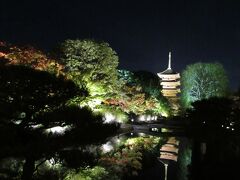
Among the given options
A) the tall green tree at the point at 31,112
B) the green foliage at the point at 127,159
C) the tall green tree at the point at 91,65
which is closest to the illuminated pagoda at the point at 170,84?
the tall green tree at the point at 91,65

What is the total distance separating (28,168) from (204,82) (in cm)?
3741

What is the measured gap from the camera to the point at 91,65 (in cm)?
2888

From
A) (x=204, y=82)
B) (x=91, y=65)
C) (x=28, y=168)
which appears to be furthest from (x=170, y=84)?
(x=28, y=168)

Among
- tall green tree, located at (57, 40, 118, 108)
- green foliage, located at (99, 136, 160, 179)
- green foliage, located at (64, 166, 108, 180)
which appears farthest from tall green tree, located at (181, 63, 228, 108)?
green foliage, located at (64, 166, 108, 180)

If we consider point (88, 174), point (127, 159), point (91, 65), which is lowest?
point (88, 174)

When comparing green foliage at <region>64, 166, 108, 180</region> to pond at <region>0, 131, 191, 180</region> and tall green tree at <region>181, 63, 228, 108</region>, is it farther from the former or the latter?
tall green tree at <region>181, 63, 228, 108</region>

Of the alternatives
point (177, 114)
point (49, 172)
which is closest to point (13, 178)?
point (49, 172)

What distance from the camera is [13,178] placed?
12164 mm

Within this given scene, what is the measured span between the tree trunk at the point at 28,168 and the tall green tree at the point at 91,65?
11.8 metres

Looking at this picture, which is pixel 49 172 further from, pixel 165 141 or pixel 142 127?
pixel 142 127

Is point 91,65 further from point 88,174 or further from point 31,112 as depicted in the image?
point 88,174

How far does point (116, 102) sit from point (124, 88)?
5550 mm

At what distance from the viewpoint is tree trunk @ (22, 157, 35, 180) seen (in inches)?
493

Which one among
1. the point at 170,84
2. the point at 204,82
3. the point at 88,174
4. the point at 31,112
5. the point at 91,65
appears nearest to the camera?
the point at 88,174
